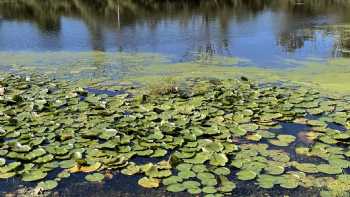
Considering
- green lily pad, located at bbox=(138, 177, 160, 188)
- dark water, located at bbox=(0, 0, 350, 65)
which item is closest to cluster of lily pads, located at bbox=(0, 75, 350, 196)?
green lily pad, located at bbox=(138, 177, 160, 188)

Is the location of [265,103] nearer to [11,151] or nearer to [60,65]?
[11,151]

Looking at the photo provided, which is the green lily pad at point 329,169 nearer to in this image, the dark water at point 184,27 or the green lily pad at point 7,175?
the green lily pad at point 7,175

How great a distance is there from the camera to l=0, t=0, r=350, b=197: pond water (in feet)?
14.6

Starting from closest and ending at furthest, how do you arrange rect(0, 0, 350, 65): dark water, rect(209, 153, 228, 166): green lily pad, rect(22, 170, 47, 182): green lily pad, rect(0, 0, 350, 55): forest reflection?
rect(22, 170, 47, 182): green lily pad → rect(209, 153, 228, 166): green lily pad → rect(0, 0, 350, 65): dark water → rect(0, 0, 350, 55): forest reflection

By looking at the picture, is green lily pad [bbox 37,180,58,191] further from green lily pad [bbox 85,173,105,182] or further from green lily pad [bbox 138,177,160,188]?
green lily pad [bbox 138,177,160,188]

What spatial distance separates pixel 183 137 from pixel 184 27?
10.1 meters

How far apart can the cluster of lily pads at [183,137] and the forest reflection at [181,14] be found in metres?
4.42

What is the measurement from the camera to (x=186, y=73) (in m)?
8.18

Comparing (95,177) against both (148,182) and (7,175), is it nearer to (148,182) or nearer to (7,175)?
(148,182)

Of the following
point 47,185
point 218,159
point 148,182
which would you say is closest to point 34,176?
point 47,185

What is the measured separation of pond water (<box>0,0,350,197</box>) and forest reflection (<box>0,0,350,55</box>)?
82 millimetres

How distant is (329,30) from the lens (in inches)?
527

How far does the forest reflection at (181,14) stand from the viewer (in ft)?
43.0

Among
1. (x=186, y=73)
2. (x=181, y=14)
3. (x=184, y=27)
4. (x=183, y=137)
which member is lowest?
(x=183, y=137)
